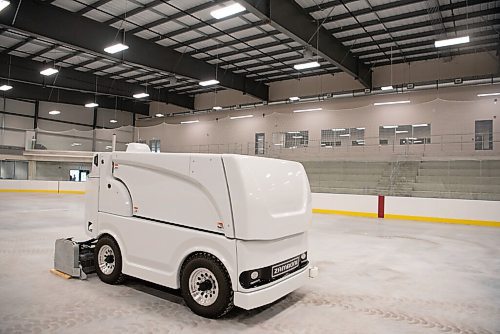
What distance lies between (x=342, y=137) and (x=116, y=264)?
16737mm

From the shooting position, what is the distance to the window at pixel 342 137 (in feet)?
61.7

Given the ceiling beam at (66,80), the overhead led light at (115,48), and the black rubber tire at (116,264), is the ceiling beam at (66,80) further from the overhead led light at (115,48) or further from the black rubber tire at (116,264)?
the black rubber tire at (116,264)

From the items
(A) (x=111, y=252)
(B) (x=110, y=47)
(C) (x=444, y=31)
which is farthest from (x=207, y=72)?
(A) (x=111, y=252)

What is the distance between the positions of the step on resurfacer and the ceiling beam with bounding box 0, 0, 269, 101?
9.20 meters

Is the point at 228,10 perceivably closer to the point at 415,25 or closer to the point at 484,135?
the point at 415,25

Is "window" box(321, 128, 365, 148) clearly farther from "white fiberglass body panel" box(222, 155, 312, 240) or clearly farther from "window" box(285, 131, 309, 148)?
"white fiberglass body panel" box(222, 155, 312, 240)

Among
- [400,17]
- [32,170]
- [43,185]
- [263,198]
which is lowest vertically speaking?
[43,185]

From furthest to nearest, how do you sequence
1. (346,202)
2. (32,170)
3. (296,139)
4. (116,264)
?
(32,170), (296,139), (346,202), (116,264)

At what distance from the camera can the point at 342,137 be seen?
63.9 feet

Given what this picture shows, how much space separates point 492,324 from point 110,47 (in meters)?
12.7

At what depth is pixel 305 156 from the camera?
18.5 metres

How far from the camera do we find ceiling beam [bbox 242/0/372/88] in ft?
32.9

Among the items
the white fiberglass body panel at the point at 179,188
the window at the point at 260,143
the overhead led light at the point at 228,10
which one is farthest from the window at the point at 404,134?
the white fiberglass body panel at the point at 179,188

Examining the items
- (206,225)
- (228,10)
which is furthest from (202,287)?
(228,10)
